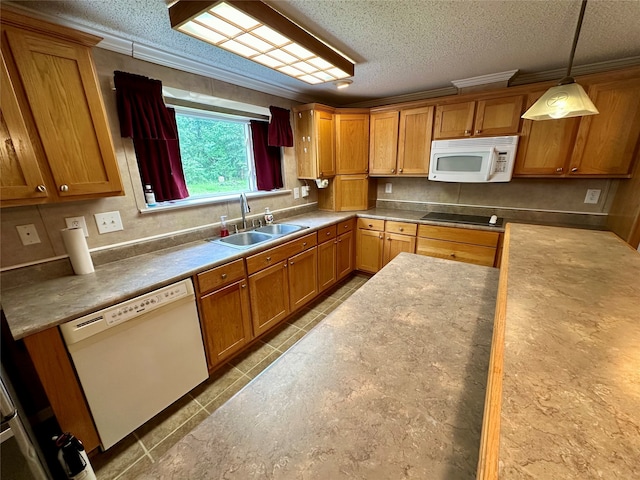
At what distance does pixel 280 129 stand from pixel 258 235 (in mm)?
1215

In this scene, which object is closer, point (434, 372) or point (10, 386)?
point (434, 372)

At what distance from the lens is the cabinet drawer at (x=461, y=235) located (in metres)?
2.53

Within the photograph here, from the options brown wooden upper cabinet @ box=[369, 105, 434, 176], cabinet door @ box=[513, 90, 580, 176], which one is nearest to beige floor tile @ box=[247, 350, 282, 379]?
brown wooden upper cabinet @ box=[369, 105, 434, 176]

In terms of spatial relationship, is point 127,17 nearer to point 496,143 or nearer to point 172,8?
point 172,8

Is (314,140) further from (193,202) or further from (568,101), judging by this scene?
(568,101)

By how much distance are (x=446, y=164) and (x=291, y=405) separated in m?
2.80

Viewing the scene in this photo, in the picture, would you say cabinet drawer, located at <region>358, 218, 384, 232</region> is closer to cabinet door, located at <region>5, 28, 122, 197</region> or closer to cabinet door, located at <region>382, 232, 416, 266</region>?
cabinet door, located at <region>382, 232, 416, 266</region>

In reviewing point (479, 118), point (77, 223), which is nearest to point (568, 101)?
point (479, 118)

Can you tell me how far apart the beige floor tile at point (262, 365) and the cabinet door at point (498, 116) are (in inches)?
112

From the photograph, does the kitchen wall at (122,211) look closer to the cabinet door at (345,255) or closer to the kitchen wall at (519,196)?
the cabinet door at (345,255)

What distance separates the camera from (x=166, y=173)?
2016mm

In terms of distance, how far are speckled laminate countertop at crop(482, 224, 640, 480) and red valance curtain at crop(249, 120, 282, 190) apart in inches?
93.7

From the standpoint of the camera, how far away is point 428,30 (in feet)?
5.22

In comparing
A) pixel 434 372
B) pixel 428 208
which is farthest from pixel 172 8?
pixel 428 208
